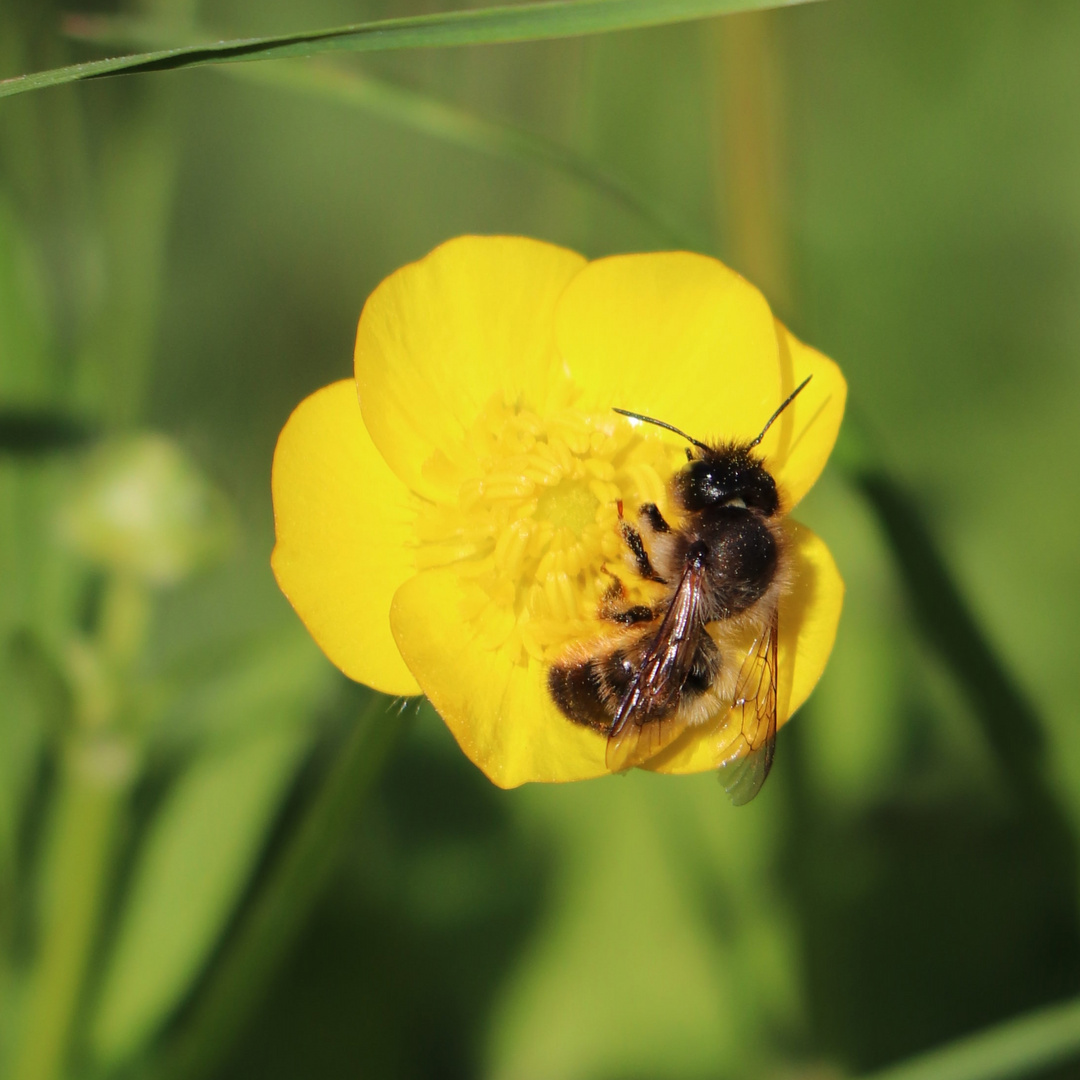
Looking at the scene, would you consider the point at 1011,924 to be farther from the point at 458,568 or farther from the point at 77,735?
the point at 77,735

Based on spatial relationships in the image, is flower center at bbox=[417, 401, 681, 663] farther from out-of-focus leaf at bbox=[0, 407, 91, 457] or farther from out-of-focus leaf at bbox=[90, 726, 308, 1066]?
out-of-focus leaf at bbox=[0, 407, 91, 457]

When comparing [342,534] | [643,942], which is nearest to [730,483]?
[342,534]

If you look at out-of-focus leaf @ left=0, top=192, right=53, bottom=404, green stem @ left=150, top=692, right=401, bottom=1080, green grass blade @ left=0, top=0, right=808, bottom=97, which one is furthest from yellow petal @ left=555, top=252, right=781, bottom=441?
out-of-focus leaf @ left=0, top=192, right=53, bottom=404

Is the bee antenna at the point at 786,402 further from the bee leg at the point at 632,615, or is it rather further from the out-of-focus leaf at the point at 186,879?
the out-of-focus leaf at the point at 186,879

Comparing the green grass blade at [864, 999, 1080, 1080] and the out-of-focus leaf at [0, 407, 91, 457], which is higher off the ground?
the out-of-focus leaf at [0, 407, 91, 457]

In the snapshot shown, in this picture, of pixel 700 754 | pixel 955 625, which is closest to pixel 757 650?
pixel 700 754

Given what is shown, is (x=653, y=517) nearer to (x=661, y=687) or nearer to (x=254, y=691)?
(x=661, y=687)

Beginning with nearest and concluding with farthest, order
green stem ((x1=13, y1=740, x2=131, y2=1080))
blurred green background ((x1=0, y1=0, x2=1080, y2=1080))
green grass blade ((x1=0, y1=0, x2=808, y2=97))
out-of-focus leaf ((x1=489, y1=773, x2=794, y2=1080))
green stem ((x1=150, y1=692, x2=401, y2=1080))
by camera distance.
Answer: green grass blade ((x1=0, y1=0, x2=808, y2=97))
green stem ((x1=150, y1=692, x2=401, y2=1080))
green stem ((x1=13, y1=740, x2=131, y2=1080))
blurred green background ((x1=0, y1=0, x2=1080, y2=1080))
out-of-focus leaf ((x1=489, y1=773, x2=794, y2=1080))
